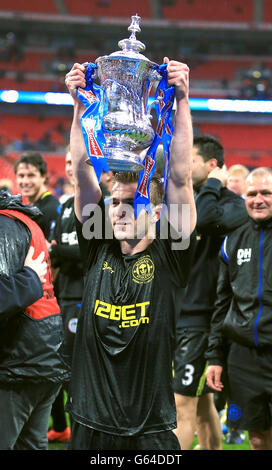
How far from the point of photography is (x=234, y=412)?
311cm

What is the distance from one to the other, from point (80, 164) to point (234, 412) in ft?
6.12

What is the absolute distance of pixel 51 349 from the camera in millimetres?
2418

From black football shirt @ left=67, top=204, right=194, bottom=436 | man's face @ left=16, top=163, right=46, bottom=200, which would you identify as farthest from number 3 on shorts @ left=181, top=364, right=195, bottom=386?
man's face @ left=16, top=163, right=46, bottom=200

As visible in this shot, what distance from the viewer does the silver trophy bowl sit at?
1.91 meters

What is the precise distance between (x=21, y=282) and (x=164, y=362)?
71 cm

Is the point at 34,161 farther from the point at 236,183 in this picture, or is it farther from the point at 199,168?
the point at 236,183

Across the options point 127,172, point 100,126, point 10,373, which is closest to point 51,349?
point 10,373

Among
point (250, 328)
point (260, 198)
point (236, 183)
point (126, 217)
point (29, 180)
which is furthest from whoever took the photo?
point (236, 183)

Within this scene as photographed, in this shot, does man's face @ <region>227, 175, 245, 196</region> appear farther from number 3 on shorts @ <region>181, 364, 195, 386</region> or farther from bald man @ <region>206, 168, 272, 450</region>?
number 3 on shorts @ <region>181, 364, 195, 386</region>

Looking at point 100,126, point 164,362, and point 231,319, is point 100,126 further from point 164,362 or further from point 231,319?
point 231,319

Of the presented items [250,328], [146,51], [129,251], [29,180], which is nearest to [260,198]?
[250,328]

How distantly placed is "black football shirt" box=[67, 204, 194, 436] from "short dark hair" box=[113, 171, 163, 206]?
6.3 inches

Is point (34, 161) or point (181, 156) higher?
point (34, 161)

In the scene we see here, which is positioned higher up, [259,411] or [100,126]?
[100,126]
